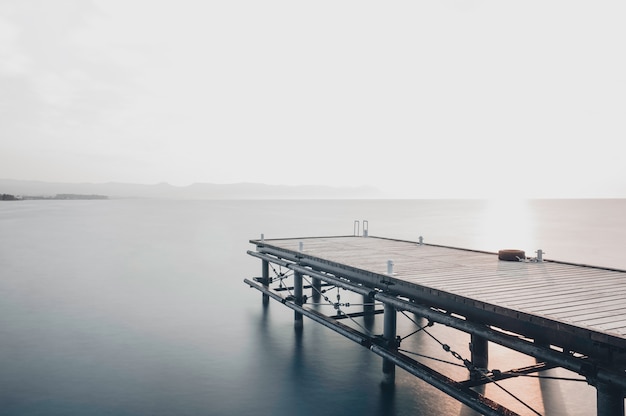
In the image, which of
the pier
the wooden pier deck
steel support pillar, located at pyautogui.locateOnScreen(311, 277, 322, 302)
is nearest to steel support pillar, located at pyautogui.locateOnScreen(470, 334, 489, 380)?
the pier

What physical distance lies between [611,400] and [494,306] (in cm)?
224

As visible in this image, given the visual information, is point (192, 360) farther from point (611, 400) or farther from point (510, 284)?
point (611, 400)

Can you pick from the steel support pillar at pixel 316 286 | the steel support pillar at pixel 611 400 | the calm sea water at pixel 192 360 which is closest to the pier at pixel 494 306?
the steel support pillar at pixel 611 400

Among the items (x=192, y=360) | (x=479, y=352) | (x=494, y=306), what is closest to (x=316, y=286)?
(x=192, y=360)

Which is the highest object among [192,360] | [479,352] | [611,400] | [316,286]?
[611,400]

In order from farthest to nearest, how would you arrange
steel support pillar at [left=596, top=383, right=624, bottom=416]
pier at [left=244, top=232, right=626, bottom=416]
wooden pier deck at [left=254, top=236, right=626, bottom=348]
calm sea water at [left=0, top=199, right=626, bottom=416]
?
1. calm sea water at [left=0, top=199, right=626, bottom=416]
2. wooden pier deck at [left=254, top=236, right=626, bottom=348]
3. pier at [left=244, top=232, right=626, bottom=416]
4. steel support pillar at [left=596, top=383, right=624, bottom=416]

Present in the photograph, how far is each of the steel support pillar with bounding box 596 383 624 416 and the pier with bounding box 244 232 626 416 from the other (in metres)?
0.01

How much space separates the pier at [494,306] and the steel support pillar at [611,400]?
13 millimetres

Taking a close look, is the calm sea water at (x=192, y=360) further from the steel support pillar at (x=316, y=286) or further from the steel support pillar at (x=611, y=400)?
the steel support pillar at (x=611, y=400)

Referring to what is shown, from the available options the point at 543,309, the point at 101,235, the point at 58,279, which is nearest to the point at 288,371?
the point at 543,309

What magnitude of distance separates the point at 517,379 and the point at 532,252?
47909mm

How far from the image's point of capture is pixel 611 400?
682cm

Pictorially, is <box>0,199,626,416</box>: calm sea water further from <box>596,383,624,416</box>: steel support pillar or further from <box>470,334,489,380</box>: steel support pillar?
<box>596,383,624,416</box>: steel support pillar

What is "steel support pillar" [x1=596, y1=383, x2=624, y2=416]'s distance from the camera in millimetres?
6801
